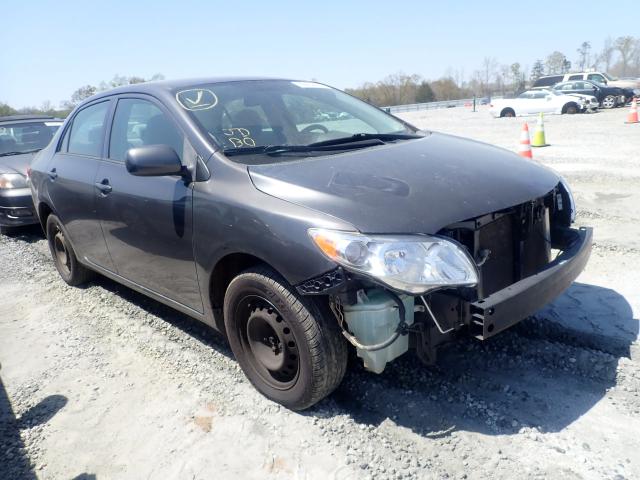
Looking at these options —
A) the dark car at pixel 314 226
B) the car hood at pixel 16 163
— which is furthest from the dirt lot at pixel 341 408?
the car hood at pixel 16 163

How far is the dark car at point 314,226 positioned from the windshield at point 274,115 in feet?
0.05

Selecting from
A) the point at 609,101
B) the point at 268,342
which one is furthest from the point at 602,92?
the point at 268,342

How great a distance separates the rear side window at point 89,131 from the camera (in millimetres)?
4022

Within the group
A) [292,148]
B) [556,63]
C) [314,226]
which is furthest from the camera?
[556,63]

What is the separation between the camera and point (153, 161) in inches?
111

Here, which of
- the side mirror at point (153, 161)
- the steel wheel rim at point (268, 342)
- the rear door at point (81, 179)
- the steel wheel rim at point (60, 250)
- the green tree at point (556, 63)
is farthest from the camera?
the green tree at point (556, 63)

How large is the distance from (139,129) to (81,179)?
2.82ft

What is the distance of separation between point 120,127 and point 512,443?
325cm

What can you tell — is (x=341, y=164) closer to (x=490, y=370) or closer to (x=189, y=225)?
(x=189, y=225)

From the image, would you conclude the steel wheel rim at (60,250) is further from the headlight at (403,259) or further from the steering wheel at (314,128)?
the headlight at (403,259)

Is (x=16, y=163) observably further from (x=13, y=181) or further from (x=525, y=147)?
(x=525, y=147)

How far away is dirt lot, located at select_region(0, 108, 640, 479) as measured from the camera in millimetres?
2369

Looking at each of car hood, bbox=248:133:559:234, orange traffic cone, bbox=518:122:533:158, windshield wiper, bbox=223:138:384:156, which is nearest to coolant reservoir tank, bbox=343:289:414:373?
car hood, bbox=248:133:559:234

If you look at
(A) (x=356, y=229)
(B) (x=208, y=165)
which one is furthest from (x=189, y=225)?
(A) (x=356, y=229)
